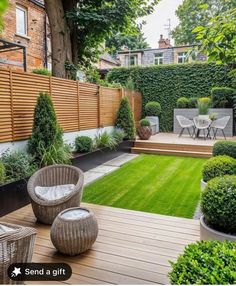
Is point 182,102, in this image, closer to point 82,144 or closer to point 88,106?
point 88,106

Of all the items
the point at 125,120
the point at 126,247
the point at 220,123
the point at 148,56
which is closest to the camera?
the point at 126,247

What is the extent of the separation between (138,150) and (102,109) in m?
1.84

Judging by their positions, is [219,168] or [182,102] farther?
[182,102]

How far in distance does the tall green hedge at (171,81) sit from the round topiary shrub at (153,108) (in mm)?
313

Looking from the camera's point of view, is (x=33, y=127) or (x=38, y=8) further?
(x=38, y=8)

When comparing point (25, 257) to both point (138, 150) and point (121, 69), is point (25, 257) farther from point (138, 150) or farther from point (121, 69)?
point (121, 69)

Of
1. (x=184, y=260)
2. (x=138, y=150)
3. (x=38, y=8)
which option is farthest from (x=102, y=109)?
(x=184, y=260)

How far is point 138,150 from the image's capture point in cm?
914

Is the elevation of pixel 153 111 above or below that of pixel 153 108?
below

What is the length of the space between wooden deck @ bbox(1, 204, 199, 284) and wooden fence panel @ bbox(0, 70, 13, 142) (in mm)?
1439

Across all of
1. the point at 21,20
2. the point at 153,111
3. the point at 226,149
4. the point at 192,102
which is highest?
the point at 21,20

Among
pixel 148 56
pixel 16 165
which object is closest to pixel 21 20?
pixel 16 165

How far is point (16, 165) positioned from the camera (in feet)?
14.7

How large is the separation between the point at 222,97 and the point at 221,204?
9.31 m
